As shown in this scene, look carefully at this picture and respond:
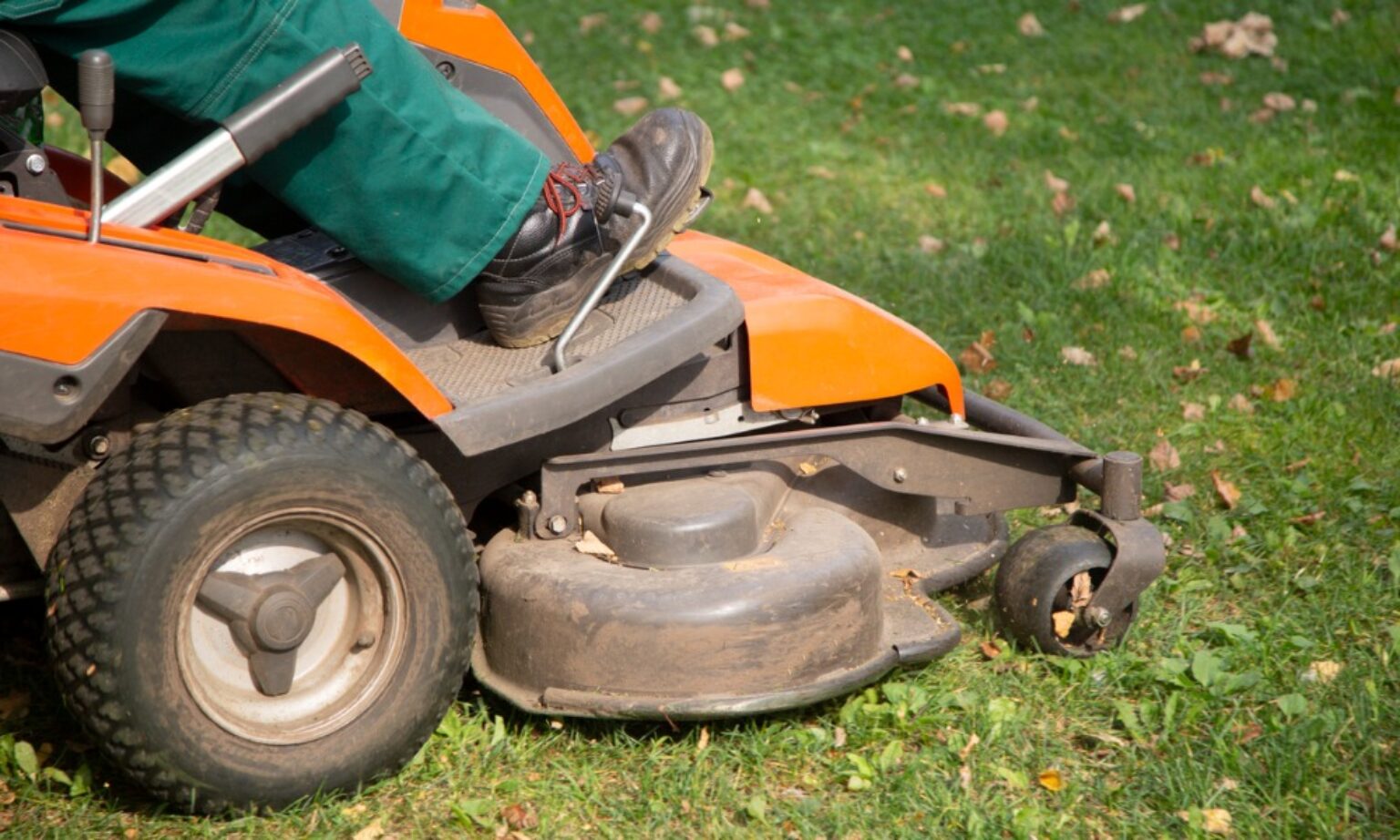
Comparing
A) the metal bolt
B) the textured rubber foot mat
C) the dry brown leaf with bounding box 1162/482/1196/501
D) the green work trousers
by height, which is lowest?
the dry brown leaf with bounding box 1162/482/1196/501

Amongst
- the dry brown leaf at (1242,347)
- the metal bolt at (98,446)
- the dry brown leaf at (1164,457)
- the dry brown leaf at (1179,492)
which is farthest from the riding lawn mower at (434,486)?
the dry brown leaf at (1242,347)

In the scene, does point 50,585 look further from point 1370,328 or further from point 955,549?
point 1370,328

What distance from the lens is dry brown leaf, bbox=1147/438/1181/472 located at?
4.04 metres

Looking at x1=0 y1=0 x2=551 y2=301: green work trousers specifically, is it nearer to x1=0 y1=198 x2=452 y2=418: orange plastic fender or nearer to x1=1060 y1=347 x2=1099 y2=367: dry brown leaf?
x1=0 y1=198 x2=452 y2=418: orange plastic fender

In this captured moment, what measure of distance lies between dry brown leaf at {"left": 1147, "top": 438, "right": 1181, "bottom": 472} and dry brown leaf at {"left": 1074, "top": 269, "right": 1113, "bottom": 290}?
1065 mm

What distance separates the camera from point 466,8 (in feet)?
10.4

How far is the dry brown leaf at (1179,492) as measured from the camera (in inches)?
153

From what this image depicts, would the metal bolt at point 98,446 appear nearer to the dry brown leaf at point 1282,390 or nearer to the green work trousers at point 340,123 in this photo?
the green work trousers at point 340,123

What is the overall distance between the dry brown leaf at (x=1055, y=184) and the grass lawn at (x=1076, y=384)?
0.15ft

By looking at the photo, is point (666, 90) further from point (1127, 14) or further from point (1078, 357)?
point (1078, 357)

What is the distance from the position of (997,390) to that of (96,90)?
2.85 meters

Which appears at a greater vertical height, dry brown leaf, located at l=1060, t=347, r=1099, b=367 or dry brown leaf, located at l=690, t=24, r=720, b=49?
dry brown leaf, located at l=1060, t=347, r=1099, b=367

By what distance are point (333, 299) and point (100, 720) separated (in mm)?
738

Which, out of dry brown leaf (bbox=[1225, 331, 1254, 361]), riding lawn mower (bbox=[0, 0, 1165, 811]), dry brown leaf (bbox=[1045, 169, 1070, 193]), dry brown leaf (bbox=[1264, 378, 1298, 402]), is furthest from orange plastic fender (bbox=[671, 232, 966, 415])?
dry brown leaf (bbox=[1045, 169, 1070, 193])
